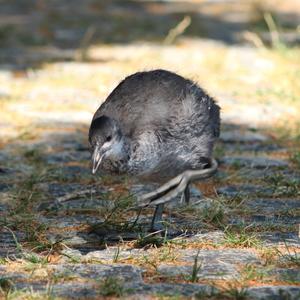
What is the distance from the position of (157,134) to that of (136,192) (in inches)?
35.3

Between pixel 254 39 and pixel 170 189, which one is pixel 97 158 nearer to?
pixel 170 189

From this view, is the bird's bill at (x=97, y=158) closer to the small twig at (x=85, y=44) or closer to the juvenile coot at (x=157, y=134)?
the juvenile coot at (x=157, y=134)

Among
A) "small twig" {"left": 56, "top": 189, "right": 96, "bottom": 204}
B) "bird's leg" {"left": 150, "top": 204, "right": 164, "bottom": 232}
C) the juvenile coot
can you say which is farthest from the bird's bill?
"small twig" {"left": 56, "top": 189, "right": 96, "bottom": 204}

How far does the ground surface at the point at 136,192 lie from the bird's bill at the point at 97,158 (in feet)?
1.16

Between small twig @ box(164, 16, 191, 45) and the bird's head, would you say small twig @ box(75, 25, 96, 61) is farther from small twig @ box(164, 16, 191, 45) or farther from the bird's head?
the bird's head

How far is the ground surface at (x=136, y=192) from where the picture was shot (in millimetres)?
3619

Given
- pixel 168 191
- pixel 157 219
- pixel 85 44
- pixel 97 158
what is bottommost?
pixel 85 44

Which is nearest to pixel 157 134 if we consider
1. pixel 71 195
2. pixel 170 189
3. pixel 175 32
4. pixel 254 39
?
pixel 170 189

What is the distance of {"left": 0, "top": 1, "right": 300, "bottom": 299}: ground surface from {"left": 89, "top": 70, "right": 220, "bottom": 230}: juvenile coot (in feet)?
0.90

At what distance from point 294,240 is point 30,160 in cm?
219

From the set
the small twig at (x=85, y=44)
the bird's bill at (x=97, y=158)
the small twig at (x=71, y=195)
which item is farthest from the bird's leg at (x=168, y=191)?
the small twig at (x=85, y=44)

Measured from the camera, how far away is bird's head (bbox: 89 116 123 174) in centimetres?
414

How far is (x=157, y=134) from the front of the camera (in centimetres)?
427

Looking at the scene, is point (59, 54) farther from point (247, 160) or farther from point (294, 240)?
point (294, 240)
